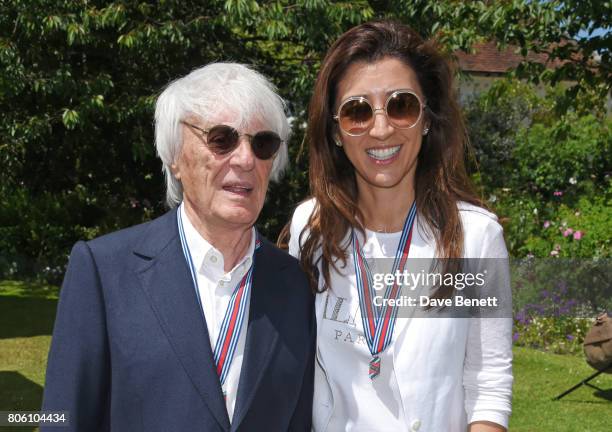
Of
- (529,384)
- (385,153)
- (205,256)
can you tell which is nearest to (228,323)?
(205,256)

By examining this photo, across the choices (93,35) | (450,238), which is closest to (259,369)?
(450,238)

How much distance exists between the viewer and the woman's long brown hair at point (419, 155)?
2.97 m

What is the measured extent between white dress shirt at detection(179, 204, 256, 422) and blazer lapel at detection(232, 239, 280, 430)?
38mm

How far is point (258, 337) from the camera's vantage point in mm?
2674

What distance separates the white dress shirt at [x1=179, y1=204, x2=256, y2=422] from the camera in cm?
261

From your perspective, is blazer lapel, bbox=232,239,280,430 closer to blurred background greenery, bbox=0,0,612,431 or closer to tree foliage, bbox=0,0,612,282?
tree foliage, bbox=0,0,612,282

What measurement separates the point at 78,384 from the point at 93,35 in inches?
368

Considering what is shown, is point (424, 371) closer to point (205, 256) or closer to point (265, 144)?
point (205, 256)

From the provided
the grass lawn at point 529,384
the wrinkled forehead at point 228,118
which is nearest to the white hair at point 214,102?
the wrinkled forehead at point 228,118

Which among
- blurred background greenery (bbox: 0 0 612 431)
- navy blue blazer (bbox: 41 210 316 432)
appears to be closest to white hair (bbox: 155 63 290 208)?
navy blue blazer (bbox: 41 210 316 432)

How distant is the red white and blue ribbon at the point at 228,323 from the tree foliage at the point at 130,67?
5.40m

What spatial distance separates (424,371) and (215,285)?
0.84 m

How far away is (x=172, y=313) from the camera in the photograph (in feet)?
8.32

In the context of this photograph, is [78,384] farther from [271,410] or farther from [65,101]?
[65,101]
